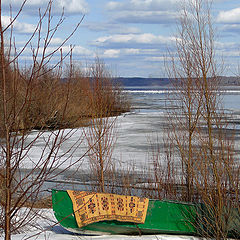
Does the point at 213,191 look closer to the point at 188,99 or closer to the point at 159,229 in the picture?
the point at 159,229

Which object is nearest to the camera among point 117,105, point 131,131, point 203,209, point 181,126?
point 203,209

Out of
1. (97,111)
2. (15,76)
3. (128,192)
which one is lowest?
(128,192)

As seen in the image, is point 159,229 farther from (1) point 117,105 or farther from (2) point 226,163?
(1) point 117,105

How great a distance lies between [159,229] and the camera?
289 inches

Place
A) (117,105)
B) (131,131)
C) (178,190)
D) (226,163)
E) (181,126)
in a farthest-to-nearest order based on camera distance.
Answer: (117,105), (131,131), (178,190), (181,126), (226,163)

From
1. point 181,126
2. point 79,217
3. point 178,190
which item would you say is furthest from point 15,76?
point 178,190

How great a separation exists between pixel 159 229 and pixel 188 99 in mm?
2493

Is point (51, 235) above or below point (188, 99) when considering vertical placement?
below

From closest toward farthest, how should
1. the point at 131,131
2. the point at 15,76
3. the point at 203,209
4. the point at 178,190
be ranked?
the point at 15,76 < the point at 203,209 < the point at 178,190 < the point at 131,131

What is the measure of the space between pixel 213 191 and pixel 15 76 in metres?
4.83

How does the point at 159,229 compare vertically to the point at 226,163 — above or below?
below

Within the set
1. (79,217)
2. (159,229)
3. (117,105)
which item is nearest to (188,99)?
(159,229)

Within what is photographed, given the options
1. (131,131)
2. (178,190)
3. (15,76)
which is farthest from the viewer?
(131,131)

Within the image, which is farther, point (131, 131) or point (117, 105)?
point (117, 105)
